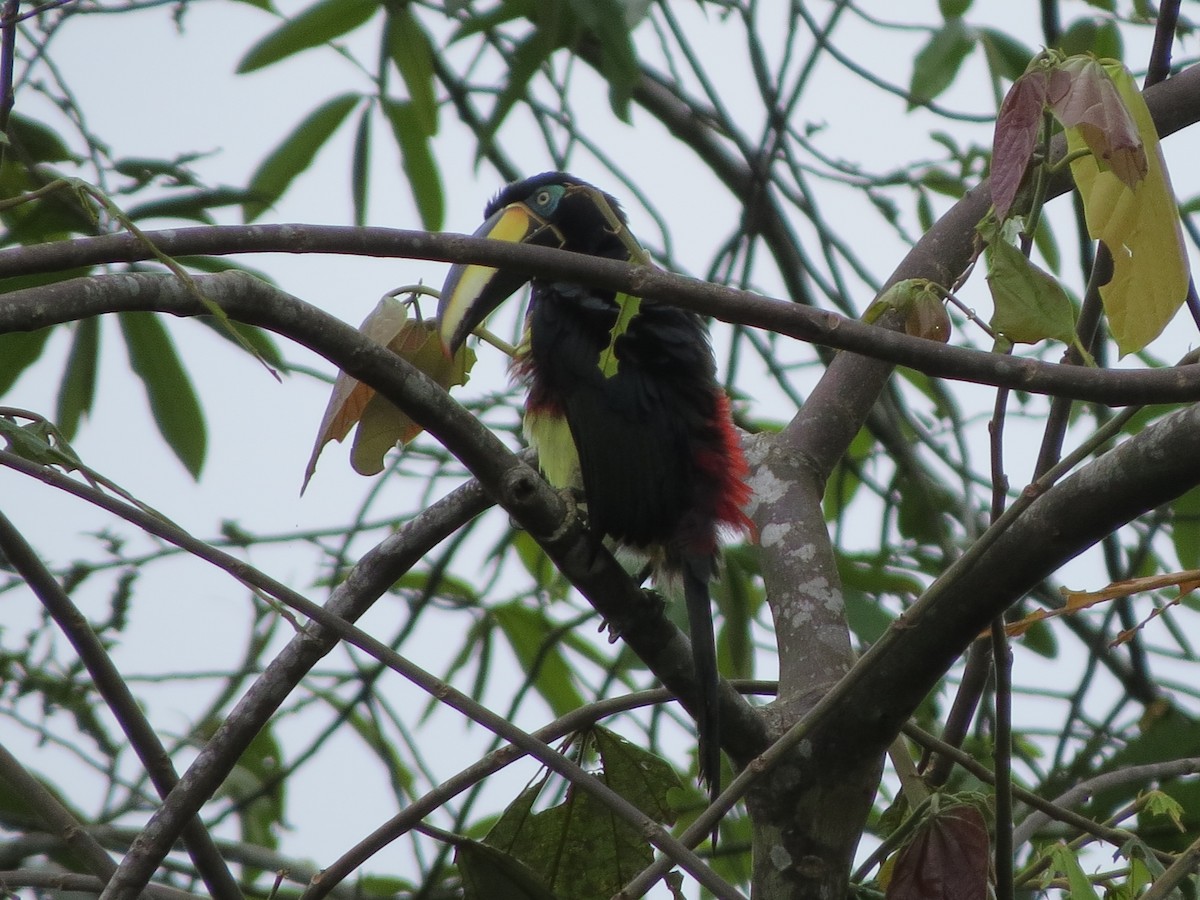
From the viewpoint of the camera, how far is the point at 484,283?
261 cm

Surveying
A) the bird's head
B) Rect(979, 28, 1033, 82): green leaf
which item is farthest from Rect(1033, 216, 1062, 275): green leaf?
the bird's head

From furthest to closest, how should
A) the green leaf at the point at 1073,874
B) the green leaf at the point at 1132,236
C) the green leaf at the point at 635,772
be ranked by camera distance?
the green leaf at the point at 635,772 → the green leaf at the point at 1073,874 → the green leaf at the point at 1132,236

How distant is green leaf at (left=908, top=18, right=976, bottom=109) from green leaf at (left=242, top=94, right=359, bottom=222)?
1662mm

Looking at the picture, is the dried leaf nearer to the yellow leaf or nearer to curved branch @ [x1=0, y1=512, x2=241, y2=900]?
curved branch @ [x1=0, y1=512, x2=241, y2=900]

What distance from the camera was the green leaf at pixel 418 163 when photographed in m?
3.81

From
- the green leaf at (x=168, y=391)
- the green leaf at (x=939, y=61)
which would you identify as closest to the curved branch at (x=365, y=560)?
the green leaf at (x=168, y=391)

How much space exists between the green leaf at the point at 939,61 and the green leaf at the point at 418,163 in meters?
1.44

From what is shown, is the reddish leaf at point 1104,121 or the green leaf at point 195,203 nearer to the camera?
the reddish leaf at point 1104,121

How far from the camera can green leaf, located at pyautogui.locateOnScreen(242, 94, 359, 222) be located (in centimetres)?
388

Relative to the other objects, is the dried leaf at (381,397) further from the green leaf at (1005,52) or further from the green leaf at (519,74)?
the green leaf at (1005,52)

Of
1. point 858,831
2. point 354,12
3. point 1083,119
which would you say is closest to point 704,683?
point 858,831

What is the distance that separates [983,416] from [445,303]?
2.39 m

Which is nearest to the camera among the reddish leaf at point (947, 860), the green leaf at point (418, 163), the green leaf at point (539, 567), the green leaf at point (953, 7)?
the reddish leaf at point (947, 860)

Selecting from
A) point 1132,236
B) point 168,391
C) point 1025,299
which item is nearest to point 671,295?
point 1025,299
